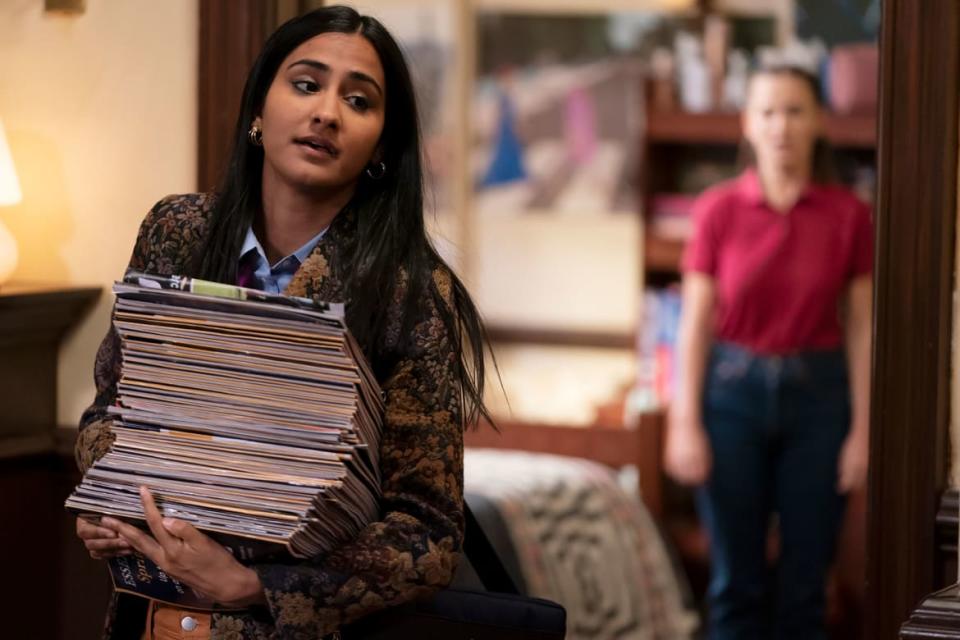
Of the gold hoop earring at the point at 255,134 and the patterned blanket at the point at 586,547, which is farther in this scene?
the patterned blanket at the point at 586,547

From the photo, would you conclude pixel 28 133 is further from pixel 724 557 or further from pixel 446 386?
pixel 724 557

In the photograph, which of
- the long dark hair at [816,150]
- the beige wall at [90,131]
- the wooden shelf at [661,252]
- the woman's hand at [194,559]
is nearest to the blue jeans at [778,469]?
the long dark hair at [816,150]

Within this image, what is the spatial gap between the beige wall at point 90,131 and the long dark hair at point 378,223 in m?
0.66

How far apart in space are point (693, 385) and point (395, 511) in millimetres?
2125

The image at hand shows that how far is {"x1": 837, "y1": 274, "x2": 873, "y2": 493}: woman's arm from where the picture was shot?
3.36 meters

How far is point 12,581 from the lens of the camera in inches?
88.9

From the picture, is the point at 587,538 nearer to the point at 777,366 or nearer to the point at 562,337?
the point at 777,366

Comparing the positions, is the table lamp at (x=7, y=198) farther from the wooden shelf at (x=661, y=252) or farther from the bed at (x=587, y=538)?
the wooden shelf at (x=661, y=252)

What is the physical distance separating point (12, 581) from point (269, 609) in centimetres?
97

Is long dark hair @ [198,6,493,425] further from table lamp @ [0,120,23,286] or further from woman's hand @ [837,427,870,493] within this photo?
woman's hand @ [837,427,870,493]

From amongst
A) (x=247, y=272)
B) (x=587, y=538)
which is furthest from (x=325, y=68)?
(x=587, y=538)

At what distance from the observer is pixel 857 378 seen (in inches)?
134

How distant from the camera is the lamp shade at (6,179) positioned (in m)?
2.23

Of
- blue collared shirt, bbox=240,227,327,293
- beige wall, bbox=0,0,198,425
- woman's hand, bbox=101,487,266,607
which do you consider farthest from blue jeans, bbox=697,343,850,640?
woman's hand, bbox=101,487,266,607
